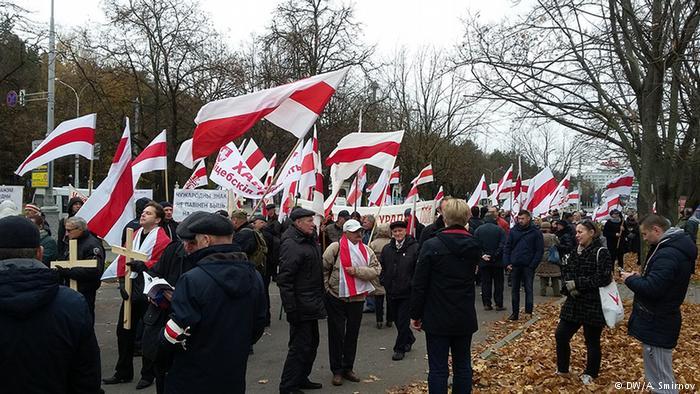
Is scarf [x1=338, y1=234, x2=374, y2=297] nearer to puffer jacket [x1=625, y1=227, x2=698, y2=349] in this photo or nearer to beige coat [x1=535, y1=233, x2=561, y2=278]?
puffer jacket [x1=625, y1=227, x2=698, y2=349]

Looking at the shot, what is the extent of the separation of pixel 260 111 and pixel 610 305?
4.26 m

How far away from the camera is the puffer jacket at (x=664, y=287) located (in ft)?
16.6

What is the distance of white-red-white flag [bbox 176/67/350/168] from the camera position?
6.66 metres

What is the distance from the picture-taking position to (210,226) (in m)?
3.60

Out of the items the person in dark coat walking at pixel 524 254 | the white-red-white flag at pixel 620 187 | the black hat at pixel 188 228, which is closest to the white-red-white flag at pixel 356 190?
the person in dark coat walking at pixel 524 254

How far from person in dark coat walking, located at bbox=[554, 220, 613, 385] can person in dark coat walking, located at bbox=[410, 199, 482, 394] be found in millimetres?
1507

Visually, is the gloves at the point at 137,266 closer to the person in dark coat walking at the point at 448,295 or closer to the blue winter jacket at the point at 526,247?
the person in dark coat walking at the point at 448,295

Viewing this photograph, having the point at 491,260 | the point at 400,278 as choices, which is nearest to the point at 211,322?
the point at 400,278

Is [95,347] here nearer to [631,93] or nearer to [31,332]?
[31,332]

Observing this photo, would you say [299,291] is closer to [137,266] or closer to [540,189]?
[137,266]

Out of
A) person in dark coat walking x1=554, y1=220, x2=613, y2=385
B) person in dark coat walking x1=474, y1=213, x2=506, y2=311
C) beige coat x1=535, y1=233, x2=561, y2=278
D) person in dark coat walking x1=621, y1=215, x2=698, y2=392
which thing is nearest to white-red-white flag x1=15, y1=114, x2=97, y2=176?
person in dark coat walking x1=554, y1=220, x2=613, y2=385

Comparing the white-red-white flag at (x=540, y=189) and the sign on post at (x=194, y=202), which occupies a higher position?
the white-red-white flag at (x=540, y=189)

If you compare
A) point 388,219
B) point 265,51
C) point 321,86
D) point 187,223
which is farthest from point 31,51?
point 187,223

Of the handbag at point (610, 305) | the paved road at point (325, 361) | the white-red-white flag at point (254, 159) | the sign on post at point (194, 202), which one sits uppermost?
the white-red-white flag at point (254, 159)
